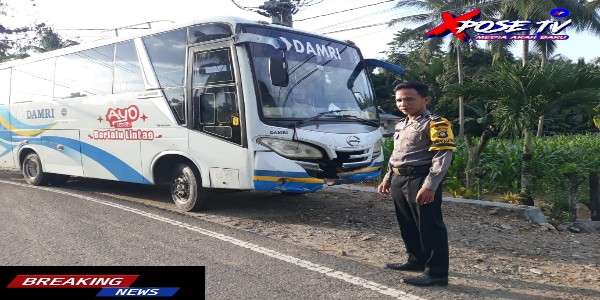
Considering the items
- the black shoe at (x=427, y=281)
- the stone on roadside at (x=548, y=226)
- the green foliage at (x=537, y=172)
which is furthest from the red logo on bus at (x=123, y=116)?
the stone on roadside at (x=548, y=226)

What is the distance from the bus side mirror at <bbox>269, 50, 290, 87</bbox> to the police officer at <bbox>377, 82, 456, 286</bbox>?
89.0 inches

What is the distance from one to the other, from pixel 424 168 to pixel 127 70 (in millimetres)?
5552

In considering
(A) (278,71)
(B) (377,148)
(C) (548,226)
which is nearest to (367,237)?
(B) (377,148)

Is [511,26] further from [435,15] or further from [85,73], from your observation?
[85,73]

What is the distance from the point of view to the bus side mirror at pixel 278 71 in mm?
6172

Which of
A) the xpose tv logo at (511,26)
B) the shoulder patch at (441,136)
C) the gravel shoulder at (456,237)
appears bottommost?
the gravel shoulder at (456,237)

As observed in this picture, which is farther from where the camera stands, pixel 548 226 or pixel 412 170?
pixel 548 226

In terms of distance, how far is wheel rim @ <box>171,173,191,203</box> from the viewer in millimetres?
7230

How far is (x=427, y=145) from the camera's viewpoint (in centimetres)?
415

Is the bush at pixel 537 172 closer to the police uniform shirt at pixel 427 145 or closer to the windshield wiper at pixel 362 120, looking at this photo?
the windshield wiper at pixel 362 120

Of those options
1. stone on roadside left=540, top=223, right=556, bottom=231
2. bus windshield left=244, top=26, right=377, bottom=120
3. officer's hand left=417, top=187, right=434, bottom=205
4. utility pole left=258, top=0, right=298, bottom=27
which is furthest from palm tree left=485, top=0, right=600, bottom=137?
officer's hand left=417, top=187, right=434, bottom=205

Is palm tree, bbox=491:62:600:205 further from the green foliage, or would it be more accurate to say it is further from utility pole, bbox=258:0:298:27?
utility pole, bbox=258:0:298:27

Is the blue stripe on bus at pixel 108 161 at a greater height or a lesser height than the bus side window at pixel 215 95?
lesser

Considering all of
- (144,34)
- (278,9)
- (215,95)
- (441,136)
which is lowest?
(441,136)
